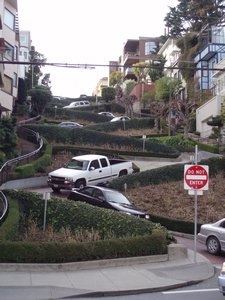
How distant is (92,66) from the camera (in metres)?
15.5

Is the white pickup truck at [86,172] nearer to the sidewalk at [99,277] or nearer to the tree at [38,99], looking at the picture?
the sidewalk at [99,277]

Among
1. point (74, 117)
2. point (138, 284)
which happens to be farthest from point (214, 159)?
point (74, 117)

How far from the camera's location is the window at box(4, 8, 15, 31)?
→ 51.8 m

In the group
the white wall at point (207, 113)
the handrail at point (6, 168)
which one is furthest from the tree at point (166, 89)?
the handrail at point (6, 168)

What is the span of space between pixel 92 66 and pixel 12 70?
41.2 m

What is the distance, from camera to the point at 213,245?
61.4ft

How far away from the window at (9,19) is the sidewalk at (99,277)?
40.5m

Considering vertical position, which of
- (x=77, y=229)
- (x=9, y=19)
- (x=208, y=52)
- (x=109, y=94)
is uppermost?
(x=9, y=19)

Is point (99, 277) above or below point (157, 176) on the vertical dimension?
below

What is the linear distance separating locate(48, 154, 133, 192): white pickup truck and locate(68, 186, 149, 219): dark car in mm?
5468

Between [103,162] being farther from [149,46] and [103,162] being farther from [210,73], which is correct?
[149,46]

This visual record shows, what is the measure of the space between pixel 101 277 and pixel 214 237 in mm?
6418

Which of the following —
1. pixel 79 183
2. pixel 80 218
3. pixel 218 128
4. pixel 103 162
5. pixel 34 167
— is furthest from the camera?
pixel 218 128

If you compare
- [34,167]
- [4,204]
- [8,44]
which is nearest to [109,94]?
[8,44]
